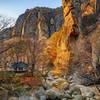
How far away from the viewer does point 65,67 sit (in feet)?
186

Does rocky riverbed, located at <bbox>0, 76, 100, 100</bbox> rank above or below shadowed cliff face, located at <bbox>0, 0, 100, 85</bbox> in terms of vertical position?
below

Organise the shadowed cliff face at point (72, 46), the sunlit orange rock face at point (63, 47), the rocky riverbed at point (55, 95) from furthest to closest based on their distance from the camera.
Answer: the sunlit orange rock face at point (63, 47), the shadowed cliff face at point (72, 46), the rocky riverbed at point (55, 95)

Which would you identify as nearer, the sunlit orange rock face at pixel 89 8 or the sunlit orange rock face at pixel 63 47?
the sunlit orange rock face at pixel 63 47

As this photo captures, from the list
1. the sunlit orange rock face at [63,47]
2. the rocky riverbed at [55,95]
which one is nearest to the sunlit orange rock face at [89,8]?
the sunlit orange rock face at [63,47]

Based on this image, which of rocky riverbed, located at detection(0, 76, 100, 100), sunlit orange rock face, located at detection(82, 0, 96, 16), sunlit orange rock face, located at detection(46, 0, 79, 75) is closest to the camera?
rocky riverbed, located at detection(0, 76, 100, 100)

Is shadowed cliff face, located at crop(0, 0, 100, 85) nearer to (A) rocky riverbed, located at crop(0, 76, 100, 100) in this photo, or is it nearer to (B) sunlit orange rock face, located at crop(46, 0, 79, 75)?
(B) sunlit orange rock face, located at crop(46, 0, 79, 75)

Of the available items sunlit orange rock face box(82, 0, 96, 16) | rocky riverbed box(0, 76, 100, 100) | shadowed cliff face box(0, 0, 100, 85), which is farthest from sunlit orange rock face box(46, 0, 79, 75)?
rocky riverbed box(0, 76, 100, 100)

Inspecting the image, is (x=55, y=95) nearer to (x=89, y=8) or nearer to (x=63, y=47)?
(x=63, y=47)

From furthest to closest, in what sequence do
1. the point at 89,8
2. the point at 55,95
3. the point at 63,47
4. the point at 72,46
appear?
the point at 63,47 → the point at 89,8 → the point at 72,46 → the point at 55,95

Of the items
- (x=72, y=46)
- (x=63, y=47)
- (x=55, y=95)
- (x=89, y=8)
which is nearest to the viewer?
(x=55, y=95)

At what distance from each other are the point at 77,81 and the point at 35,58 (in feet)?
42.4

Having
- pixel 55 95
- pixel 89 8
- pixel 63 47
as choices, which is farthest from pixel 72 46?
pixel 55 95

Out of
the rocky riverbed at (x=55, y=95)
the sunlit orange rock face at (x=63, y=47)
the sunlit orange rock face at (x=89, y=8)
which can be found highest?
the sunlit orange rock face at (x=89, y=8)

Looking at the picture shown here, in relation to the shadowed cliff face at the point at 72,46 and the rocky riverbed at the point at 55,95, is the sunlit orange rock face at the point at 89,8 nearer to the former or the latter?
the shadowed cliff face at the point at 72,46
